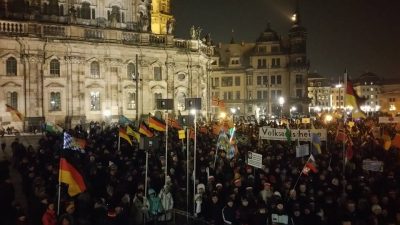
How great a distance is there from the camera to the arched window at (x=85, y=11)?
4883 centimetres

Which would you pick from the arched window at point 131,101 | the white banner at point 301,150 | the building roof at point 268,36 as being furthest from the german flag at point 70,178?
the building roof at point 268,36

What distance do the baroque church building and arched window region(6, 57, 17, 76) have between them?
9cm

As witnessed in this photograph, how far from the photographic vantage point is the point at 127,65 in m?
47.8

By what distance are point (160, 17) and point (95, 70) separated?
19977 millimetres

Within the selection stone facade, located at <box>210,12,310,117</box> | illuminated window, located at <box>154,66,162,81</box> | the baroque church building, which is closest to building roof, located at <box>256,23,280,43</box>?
stone facade, located at <box>210,12,310,117</box>

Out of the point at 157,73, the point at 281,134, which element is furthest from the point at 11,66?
the point at 281,134

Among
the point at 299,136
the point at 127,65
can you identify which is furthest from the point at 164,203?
the point at 127,65

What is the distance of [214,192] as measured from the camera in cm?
1432

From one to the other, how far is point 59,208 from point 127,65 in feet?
120

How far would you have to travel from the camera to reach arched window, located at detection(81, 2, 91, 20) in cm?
4883

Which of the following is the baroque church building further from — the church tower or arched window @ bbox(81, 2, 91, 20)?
the church tower

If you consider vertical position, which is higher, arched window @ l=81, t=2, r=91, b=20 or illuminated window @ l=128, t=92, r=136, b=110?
arched window @ l=81, t=2, r=91, b=20

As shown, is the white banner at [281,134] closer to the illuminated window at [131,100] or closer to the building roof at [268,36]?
the illuminated window at [131,100]

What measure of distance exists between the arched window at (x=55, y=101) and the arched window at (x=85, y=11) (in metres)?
10.4
